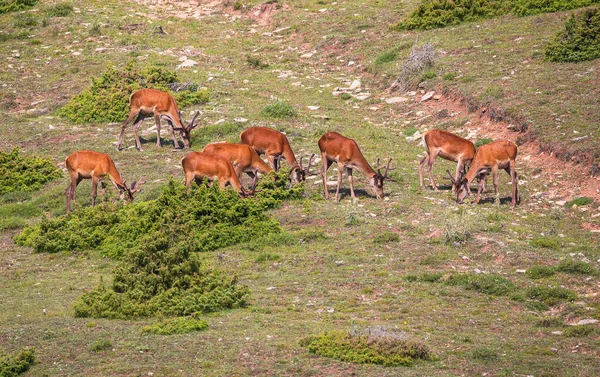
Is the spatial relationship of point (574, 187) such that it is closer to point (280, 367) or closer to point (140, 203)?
point (140, 203)

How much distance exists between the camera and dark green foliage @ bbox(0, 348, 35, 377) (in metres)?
12.1

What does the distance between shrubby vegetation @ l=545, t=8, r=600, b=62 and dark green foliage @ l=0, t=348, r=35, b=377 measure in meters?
20.1

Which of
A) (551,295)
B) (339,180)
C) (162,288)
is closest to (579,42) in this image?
(339,180)

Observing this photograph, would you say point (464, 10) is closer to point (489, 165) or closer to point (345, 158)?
point (489, 165)

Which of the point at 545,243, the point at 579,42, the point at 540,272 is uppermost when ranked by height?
the point at 579,42

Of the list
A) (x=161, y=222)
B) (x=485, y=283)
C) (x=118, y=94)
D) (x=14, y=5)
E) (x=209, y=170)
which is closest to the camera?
(x=485, y=283)

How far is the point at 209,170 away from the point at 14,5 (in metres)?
22.6

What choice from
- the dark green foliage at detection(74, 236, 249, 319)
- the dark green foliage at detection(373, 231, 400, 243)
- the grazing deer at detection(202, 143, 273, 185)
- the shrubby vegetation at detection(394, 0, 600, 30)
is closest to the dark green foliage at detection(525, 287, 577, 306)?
the dark green foliage at detection(373, 231, 400, 243)

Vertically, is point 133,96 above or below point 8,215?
above

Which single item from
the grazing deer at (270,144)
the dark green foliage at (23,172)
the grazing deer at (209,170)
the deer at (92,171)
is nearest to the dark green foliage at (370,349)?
the grazing deer at (209,170)

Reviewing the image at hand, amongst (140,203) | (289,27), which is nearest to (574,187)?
(140,203)

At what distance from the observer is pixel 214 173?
20.4 m

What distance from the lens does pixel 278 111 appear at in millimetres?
26984

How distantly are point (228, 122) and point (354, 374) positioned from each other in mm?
15167
